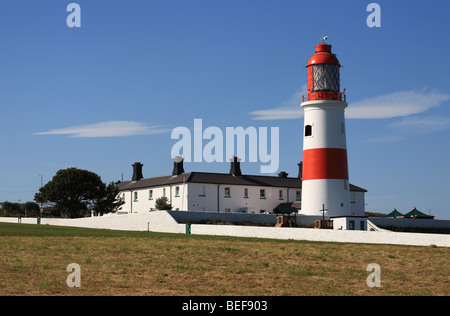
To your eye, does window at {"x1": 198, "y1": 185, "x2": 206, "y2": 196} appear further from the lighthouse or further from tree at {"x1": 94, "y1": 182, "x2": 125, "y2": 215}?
the lighthouse

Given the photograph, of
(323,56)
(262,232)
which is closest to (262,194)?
(323,56)

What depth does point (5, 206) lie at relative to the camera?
110375 millimetres

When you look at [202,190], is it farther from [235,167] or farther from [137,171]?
[137,171]

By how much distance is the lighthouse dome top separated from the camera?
171ft

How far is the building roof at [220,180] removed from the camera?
226 feet

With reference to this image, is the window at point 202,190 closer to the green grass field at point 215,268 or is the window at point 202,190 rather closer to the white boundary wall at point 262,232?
the white boundary wall at point 262,232

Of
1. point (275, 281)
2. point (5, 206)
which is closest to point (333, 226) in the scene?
point (275, 281)

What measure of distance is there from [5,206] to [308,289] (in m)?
99.4

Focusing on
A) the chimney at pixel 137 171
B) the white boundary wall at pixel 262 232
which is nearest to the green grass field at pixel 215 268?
the white boundary wall at pixel 262 232

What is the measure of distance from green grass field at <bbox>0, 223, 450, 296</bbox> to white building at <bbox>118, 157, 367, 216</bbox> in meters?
34.2

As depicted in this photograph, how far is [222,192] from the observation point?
228 feet

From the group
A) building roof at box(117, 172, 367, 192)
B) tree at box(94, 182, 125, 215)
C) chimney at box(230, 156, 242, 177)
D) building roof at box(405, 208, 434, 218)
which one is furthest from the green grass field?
tree at box(94, 182, 125, 215)

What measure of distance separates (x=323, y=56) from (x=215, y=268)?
3184cm
